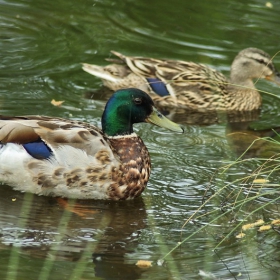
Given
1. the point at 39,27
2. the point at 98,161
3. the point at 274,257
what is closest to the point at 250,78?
the point at 39,27

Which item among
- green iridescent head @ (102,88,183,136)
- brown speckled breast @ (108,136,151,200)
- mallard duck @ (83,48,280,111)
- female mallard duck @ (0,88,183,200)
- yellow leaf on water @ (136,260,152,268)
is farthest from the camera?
mallard duck @ (83,48,280,111)

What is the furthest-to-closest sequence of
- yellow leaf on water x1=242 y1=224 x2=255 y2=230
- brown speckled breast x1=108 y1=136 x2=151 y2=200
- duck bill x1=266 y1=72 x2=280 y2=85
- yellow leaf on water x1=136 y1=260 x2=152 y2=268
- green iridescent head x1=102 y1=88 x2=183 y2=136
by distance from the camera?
duck bill x1=266 y1=72 x2=280 y2=85 → green iridescent head x1=102 y1=88 x2=183 y2=136 → brown speckled breast x1=108 y1=136 x2=151 y2=200 → yellow leaf on water x1=242 y1=224 x2=255 y2=230 → yellow leaf on water x1=136 y1=260 x2=152 y2=268

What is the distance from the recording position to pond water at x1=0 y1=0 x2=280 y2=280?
6.50 m

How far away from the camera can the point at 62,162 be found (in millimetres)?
7711

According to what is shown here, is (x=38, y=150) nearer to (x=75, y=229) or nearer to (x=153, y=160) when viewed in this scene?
(x=75, y=229)

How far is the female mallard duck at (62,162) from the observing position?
25.3 feet

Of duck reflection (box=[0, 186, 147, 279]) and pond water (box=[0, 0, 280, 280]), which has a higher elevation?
pond water (box=[0, 0, 280, 280])

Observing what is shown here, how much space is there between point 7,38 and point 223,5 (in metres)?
3.10

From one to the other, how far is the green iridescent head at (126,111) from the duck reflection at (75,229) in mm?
640

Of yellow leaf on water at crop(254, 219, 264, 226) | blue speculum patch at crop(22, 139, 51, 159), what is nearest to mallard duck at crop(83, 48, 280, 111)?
blue speculum patch at crop(22, 139, 51, 159)

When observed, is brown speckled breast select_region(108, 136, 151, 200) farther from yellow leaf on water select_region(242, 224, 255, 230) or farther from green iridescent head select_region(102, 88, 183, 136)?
yellow leaf on water select_region(242, 224, 255, 230)

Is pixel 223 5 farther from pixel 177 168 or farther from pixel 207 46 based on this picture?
pixel 177 168

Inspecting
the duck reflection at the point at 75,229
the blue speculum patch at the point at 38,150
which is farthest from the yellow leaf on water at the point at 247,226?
the blue speculum patch at the point at 38,150

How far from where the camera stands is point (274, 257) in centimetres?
664
